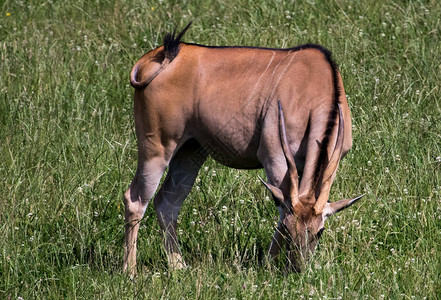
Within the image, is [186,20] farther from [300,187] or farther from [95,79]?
[300,187]

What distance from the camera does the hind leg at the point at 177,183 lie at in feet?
21.9

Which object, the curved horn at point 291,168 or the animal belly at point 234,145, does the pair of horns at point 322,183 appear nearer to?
the curved horn at point 291,168

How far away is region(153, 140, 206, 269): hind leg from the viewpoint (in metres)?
6.67

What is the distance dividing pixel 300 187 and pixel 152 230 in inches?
60.3

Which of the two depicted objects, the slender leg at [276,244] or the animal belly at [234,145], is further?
the animal belly at [234,145]

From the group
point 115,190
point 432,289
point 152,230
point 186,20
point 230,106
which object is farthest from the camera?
point 186,20

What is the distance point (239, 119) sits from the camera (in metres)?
6.18

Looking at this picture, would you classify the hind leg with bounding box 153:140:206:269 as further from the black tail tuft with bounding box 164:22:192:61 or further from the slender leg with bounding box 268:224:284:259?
the slender leg with bounding box 268:224:284:259

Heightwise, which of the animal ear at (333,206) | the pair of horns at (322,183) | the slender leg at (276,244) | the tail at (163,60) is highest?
the tail at (163,60)

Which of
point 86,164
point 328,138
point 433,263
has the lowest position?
point 433,263

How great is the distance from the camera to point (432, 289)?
539 centimetres

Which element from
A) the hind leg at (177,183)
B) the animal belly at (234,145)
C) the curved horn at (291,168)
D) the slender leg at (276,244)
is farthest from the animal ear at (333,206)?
the hind leg at (177,183)

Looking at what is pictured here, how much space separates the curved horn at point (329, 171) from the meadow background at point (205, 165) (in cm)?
42

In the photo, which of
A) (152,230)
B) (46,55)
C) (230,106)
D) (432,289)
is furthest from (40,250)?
(46,55)
